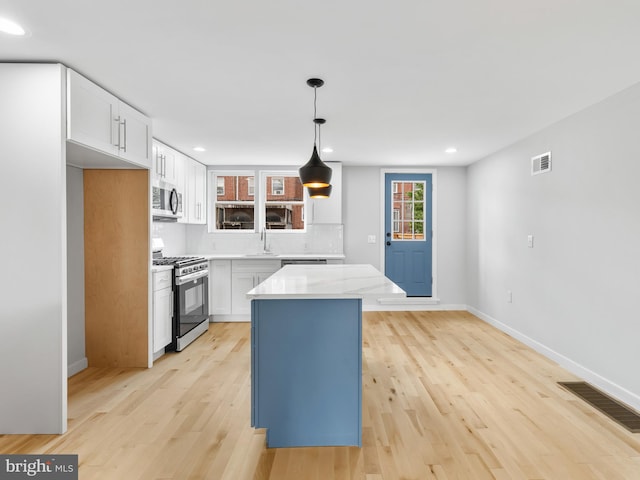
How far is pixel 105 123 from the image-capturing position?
9.16ft

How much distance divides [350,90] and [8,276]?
2.62 meters

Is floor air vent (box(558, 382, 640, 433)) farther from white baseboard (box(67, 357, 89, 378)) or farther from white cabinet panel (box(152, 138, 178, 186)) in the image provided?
white cabinet panel (box(152, 138, 178, 186))

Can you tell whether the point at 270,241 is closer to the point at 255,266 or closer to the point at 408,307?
the point at 255,266

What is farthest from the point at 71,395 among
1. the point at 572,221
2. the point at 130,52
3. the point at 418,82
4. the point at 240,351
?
the point at 572,221

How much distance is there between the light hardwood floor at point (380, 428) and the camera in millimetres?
1972

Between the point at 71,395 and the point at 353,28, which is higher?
the point at 353,28

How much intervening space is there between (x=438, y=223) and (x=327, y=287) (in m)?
4.12

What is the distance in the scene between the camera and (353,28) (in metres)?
1.97

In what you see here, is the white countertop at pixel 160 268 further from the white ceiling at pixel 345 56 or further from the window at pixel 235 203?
the window at pixel 235 203

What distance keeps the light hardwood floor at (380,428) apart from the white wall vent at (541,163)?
194cm

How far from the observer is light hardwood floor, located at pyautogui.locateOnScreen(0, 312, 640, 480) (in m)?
1.97

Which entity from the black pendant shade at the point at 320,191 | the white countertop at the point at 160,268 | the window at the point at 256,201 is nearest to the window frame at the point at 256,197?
the window at the point at 256,201

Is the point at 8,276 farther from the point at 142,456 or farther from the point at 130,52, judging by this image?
the point at 130,52

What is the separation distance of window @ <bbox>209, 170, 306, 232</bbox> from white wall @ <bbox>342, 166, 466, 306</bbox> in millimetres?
796
